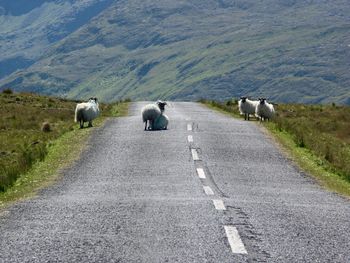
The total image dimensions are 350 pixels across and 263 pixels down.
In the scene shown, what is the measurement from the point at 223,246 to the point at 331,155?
15.8 meters

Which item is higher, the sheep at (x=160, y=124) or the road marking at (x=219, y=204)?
the road marking at (x=219, y=204)

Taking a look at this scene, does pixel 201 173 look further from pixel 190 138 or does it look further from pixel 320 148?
pixel 320 148

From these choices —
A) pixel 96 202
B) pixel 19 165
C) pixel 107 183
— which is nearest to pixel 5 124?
pixel 19 165

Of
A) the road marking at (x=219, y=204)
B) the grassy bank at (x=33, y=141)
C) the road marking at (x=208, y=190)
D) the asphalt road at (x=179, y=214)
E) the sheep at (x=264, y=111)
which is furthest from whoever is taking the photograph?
the sheep at (x=264, y=111)

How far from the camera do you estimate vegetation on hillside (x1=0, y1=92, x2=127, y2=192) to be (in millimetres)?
20817

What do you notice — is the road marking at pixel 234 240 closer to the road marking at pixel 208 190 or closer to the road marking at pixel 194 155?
the road marking at pixel 208 190

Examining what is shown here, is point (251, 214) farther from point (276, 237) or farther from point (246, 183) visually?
point (246, 183)

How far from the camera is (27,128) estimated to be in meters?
38.6

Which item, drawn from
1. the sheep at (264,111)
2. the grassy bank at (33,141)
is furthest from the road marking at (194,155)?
the sheep at (264,111)

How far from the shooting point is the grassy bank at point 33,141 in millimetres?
17625

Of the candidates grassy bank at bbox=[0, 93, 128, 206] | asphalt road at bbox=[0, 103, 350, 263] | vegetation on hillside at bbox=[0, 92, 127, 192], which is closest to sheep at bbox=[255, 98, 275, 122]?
grassy bank at bbox=[0, 93, 128, 206]

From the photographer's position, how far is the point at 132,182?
1716 cm

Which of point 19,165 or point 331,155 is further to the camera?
point 331,155

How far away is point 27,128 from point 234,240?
29.9 metres
